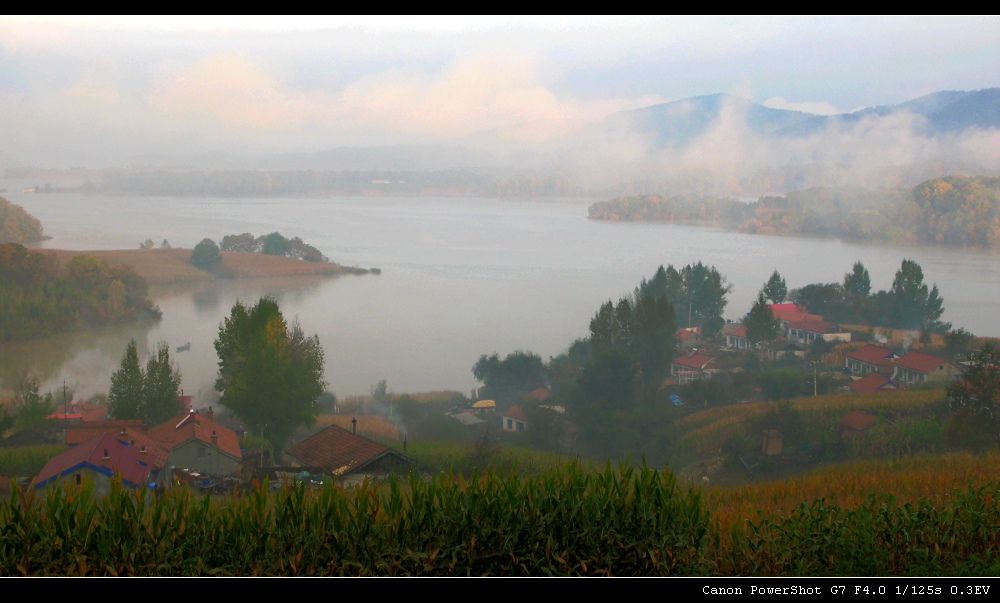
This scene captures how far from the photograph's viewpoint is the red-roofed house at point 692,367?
36.3ft

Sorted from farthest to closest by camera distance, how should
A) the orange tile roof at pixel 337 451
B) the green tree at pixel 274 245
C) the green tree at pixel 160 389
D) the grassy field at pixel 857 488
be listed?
the green tree at pixel 274 245 → the green tree at pixel 160 389 → the orange tile roof at pixel 337 451 → the grassy field at pixel 857 488

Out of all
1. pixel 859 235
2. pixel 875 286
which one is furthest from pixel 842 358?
pixel 859 235

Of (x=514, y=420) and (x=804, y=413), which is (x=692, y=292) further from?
(x=514, y=420)

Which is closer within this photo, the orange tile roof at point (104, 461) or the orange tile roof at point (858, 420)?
the orange tile roof at point (104, 461)

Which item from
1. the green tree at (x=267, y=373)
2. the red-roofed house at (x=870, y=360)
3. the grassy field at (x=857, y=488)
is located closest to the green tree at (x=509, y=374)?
the green tree at (x=267, y=373)

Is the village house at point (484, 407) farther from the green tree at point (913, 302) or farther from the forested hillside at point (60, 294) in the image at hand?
the green tree at point (913, 302)

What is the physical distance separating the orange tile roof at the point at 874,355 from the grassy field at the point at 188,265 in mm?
7887

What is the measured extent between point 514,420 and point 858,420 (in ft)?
15.3

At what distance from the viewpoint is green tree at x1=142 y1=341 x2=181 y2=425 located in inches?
380

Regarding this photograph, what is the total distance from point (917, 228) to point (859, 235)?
957mm

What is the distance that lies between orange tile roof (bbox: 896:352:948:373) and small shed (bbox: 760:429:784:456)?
278 cm

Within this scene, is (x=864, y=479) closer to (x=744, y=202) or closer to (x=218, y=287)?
(x=744, y=202)

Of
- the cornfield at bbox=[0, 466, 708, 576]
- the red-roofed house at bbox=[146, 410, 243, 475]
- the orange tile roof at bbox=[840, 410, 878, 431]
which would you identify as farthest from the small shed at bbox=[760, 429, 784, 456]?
the red-roofed house at bbox=[146, 410, 243, 475]

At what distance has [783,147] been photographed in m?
14.3
